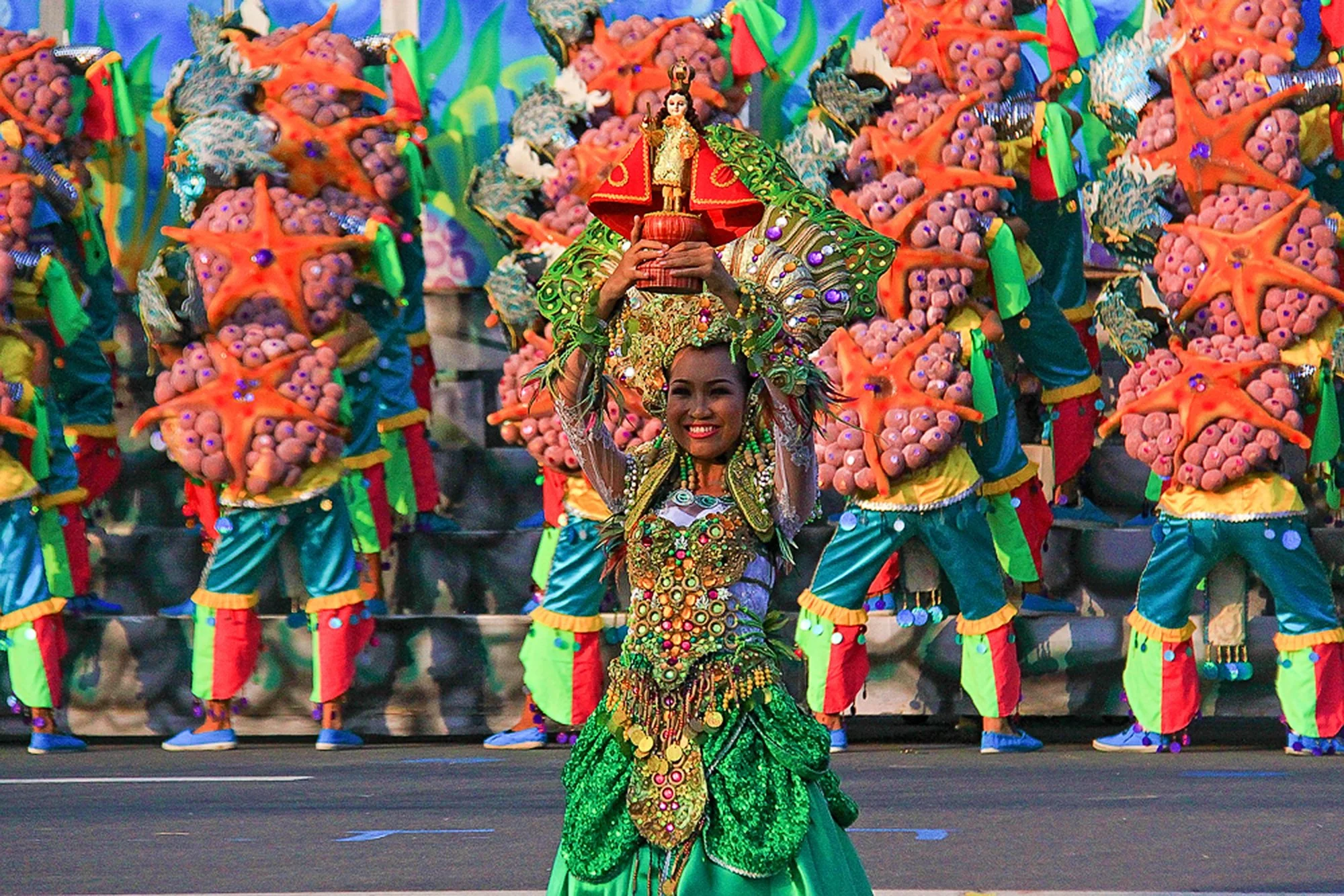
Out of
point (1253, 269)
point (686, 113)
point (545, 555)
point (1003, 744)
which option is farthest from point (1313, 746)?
point (686, 113)

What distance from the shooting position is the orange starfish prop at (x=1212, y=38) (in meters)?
7.97

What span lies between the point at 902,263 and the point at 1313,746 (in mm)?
2118

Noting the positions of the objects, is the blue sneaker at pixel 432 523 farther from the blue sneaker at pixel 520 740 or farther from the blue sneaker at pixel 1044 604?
the blue sneaker at pixel 1044 604

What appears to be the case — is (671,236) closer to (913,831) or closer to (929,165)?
(913,831)

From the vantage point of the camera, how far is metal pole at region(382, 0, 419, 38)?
446 inches

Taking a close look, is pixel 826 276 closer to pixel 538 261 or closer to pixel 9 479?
pixel 538 261

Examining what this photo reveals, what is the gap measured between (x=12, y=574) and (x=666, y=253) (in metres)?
5.19


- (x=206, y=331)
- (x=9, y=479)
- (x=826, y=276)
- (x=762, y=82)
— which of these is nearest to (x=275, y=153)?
(x=206, y=331)

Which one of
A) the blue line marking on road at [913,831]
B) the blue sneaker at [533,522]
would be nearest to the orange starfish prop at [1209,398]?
the blue line marking on road at [913,831]

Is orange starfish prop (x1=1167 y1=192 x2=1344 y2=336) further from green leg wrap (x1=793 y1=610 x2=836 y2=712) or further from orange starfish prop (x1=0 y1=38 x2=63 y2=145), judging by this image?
orange starfish prop (x1=0 y1=38 x2=63 y2=145)

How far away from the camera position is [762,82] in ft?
36.2

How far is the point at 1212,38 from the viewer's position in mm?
8039

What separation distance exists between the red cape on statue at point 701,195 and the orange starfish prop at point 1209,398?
12.6ft

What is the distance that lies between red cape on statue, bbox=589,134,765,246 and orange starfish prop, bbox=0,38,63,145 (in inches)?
207
